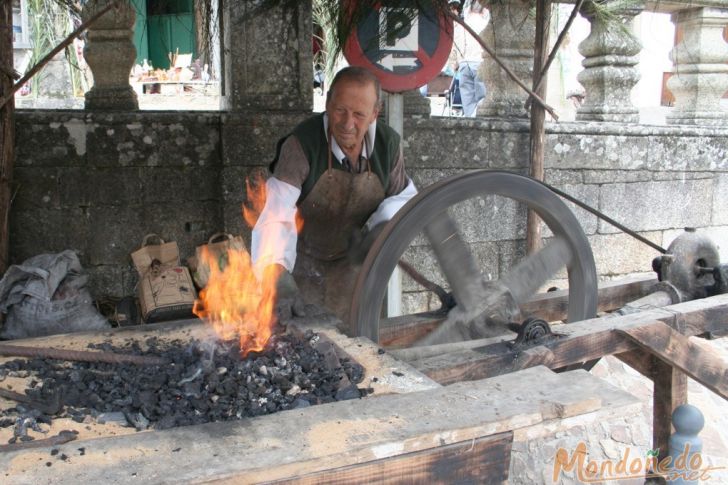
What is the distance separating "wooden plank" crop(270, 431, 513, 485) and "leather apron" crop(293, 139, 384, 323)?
1462 millimetres

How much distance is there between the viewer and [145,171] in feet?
13.0

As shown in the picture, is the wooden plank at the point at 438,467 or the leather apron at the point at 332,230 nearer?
the wooden plank at the point at 438,467

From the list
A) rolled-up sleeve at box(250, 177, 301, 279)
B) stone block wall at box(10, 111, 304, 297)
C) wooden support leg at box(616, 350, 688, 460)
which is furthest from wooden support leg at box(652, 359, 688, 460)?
stone block wall at box(10, 111, 304, 297)

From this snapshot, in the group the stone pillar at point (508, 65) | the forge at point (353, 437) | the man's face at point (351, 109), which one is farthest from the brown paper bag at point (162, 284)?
the stone pillar at point (508, 65)

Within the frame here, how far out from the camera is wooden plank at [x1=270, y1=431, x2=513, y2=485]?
1.56 m

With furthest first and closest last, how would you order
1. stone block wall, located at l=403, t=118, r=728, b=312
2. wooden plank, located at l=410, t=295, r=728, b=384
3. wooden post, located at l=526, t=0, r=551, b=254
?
stone block wall, located at l=403, t=118, r=728, b=312, wooden post, located at l=526, t=0, r=551, b=254, wooden plank, located at l=410, t=295, r=728, b=384

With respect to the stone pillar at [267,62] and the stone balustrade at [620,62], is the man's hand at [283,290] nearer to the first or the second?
the stone pillar at [267,62]

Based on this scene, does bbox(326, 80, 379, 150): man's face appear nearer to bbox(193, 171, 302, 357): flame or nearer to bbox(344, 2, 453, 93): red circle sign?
bbox(344, 2, 453, 93): red circle sign

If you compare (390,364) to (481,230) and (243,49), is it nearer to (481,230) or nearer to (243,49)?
(243,49)

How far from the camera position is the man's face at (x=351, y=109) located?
9.45ft

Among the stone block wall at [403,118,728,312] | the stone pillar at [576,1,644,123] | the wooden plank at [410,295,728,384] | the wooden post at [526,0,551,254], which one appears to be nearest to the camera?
the wooden plank at [410,295,728,384]

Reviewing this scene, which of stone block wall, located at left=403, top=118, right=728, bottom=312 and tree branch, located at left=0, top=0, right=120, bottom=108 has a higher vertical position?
tree branch, located at left=0, top=0, right=120, bottom=108

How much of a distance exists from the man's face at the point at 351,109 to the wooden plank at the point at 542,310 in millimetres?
826

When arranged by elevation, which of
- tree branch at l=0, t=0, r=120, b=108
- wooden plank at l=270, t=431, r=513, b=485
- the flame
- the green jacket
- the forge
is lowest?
wooden plank at l=270, t=431, r=513, b=485
